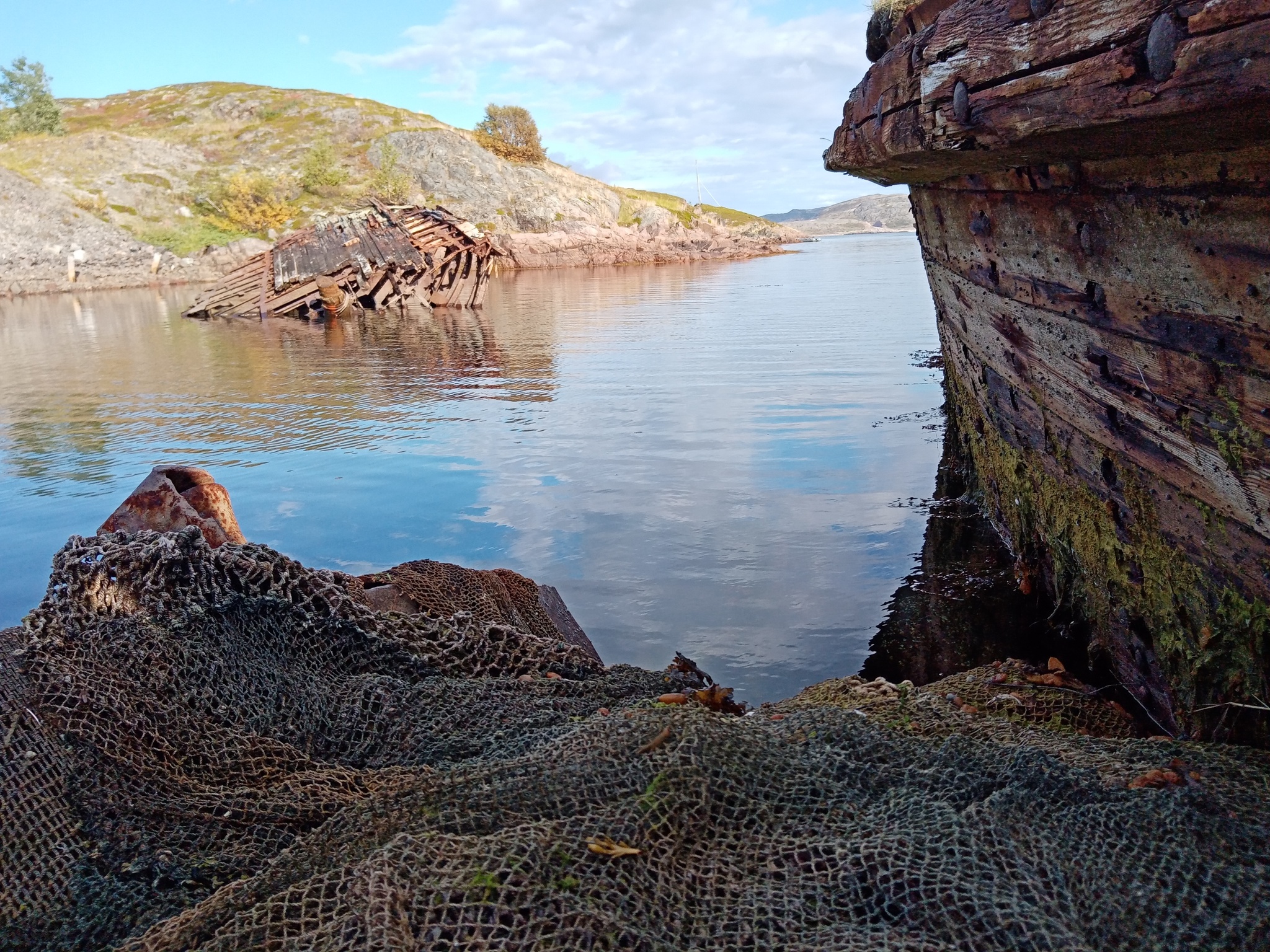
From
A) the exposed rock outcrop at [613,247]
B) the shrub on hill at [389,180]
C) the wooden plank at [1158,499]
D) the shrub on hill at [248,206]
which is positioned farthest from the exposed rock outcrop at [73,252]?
the wooden plank at [1158,499]

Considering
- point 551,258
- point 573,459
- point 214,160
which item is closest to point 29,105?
point 214,160

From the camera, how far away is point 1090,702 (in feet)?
12.0

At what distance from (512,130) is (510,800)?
7703 centimetres

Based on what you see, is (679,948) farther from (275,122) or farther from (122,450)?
(275,122)

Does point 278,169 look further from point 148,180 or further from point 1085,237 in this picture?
point 1085,237

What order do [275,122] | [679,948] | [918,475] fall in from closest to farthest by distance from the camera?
[679,948], [918,475], [275,122]

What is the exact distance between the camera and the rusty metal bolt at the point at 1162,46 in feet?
6.30

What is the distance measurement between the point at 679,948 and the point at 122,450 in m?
10.3

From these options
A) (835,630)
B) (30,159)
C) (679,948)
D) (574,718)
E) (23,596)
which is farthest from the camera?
(30,159)

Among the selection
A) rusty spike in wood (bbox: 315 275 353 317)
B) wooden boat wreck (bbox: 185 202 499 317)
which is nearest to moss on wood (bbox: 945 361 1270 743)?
rusty spike in wood (bbox: 315 275 353 317)

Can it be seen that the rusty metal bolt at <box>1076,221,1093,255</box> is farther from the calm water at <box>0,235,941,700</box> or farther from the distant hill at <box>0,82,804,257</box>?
the distant hill at <box>0,82,804,257</box>

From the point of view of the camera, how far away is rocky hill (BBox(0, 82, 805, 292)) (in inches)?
1756

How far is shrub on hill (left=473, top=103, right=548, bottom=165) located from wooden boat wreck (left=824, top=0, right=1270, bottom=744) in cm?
7216

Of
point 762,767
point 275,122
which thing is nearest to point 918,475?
point 762,767
